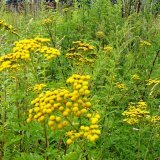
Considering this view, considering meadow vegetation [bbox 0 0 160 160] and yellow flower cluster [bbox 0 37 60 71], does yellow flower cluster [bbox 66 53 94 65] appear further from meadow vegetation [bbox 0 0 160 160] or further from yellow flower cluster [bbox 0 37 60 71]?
yellow flower cluster [bbox 0 37 60 71]

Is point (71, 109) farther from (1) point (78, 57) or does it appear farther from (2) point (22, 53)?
(1) point (78, 57)

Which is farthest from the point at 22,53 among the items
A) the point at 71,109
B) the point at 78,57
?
the point at 78,57

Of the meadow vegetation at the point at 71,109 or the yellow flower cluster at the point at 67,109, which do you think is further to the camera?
the meadow vegetation at the point at 71,109

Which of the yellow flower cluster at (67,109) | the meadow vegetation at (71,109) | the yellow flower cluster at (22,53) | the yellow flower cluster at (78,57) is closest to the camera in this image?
the yellow flower cluster at (67,109)

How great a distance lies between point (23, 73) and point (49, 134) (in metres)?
0.72

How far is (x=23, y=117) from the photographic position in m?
3.07

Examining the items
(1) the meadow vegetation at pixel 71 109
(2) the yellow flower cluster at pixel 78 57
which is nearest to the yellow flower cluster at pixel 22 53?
(1) the meadow vegetation at pixel 71 109

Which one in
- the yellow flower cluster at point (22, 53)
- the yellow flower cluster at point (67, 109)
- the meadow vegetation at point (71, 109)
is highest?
the yellow flower cluster at point (22, 53)

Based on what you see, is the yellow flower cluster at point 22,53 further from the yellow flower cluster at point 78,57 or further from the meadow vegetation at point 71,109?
the yellow flower cluster at point 78,57

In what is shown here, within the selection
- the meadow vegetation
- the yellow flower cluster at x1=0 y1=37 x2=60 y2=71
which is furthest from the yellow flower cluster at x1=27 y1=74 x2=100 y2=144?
the yellow flower cluster at x1=0 y1=37 x2=60 y2=71

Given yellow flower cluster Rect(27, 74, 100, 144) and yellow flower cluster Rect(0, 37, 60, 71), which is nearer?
yellow flower cluster Rect(27, 74, 100, 144)

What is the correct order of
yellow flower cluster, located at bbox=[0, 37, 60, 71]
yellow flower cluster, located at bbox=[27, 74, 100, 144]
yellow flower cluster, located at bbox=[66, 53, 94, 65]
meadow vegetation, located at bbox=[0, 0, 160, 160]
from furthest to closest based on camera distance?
1. yellow flower cluster, located at bbox=[66, 53, 94, 65]
2. yellow flower cluster, located at bbox=[0, 37, 60, 71]
3. meadow vegetation, located at bbox=[0, 0, 160, 160]
4. yellow flower cluster, located at bbox=[27, 74, 100, 144]

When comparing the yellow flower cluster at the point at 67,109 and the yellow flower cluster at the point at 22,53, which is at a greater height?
the yellow flower cluster at the point at 22,53

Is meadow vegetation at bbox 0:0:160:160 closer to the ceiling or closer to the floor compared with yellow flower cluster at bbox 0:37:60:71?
closer to the floor
